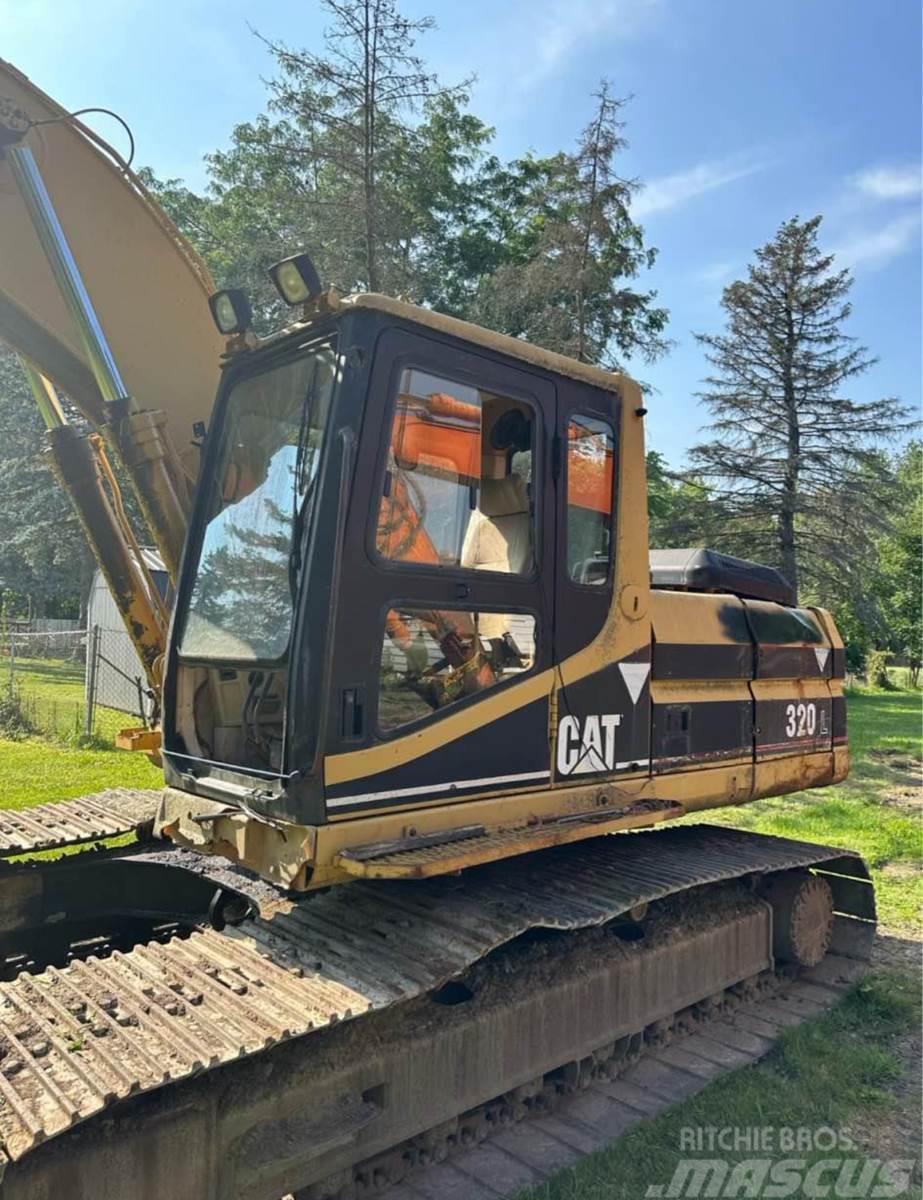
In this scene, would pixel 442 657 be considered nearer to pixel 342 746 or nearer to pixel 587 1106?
pixel 342 746

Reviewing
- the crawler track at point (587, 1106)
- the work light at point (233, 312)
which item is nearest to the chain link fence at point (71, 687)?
the work light at point (233, 312)

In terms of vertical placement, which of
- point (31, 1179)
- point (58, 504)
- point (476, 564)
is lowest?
point (31, 1179)

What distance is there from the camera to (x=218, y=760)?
3.71m

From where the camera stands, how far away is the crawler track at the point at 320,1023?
8.30 feet

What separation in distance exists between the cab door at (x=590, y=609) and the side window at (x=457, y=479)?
193 mm

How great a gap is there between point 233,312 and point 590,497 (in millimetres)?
1646

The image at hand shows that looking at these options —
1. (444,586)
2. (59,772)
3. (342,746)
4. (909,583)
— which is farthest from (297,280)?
(909,583)

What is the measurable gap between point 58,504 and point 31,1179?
1178 inches

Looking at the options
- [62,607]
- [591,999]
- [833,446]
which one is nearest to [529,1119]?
[591,999]

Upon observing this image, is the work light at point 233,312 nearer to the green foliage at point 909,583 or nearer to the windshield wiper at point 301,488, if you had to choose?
the windshield wiper at point 301,488

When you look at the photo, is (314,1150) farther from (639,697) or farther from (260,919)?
(639,697)

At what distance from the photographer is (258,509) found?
11.8 feet

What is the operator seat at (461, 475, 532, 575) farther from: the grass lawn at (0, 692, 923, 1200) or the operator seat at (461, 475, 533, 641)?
the grass lawn at (0, 692, 923, 1200)

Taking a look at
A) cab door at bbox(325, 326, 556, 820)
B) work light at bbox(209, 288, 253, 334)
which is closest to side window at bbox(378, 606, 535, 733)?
cab door at bbox(325, 326, 556, 820)
